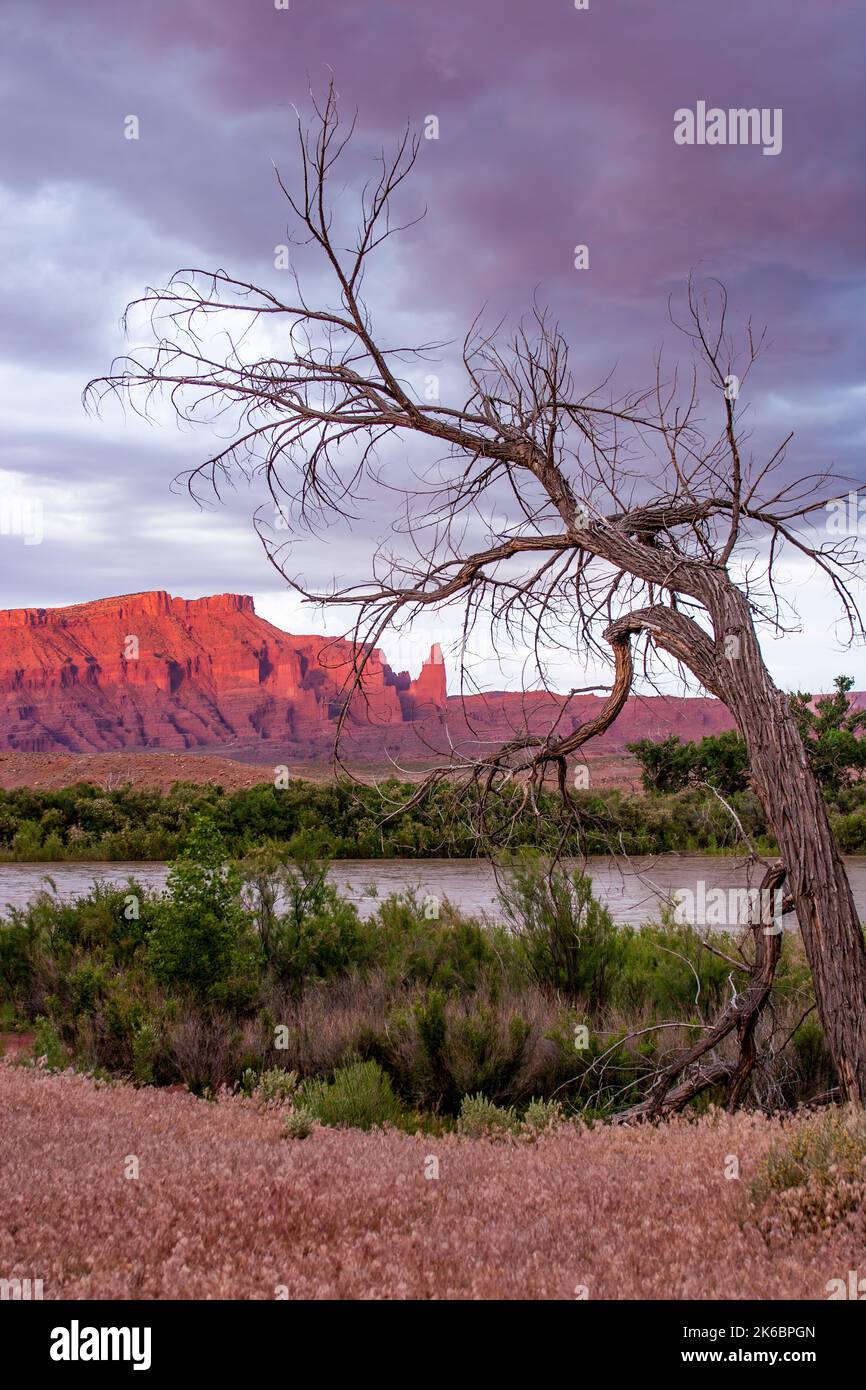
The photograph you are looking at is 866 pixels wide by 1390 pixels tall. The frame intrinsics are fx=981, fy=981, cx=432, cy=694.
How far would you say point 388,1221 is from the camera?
3611 millimetres

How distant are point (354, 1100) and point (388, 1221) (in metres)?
3.41

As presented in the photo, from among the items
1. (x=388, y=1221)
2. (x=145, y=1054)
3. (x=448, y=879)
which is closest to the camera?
(x=388, y=1221)

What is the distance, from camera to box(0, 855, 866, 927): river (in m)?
14.7

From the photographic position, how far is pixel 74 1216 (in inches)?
137

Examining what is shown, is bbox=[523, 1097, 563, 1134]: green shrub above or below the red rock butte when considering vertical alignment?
below

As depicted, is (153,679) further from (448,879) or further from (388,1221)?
(388,1221)

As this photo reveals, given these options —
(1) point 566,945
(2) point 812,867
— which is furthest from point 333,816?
(2) point 812,867

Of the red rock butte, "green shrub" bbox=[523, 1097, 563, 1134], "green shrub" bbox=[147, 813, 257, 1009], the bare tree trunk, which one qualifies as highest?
the red rock butte

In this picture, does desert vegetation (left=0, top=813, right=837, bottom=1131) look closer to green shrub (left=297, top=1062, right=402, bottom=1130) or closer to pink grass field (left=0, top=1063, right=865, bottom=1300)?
green shrub (left=297, top=1062, right=402, bottom=1130)

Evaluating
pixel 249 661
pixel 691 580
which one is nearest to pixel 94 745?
pixel 249 661

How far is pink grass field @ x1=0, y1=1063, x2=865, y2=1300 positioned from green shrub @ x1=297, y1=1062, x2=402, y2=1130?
5.38 feet

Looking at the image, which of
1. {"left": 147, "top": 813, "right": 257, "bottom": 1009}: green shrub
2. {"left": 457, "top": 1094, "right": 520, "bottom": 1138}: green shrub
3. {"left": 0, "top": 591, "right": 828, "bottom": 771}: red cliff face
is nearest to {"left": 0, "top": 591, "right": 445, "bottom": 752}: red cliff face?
{"left": 0, "top": 591, "right": 828, "bottom": 771}: red cliff face
